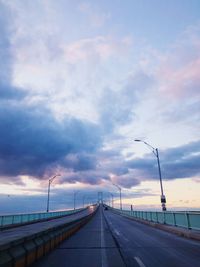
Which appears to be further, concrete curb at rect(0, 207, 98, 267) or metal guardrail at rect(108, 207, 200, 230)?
metal guardrail at rect(108, 207, 200, 230)

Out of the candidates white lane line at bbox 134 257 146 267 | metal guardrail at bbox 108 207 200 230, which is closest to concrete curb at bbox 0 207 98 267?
white lane line at bbox 134 257 146 267

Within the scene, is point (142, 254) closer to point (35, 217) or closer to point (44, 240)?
point (44, 240)

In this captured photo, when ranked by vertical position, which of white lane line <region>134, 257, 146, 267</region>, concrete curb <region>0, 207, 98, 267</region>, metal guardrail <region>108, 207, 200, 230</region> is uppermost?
metal guardrail <region>108, 207, 200, 230</region>

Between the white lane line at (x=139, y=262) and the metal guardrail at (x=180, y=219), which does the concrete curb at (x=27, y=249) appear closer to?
the white lane line at (x=139, y=262)

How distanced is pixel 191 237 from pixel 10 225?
20989 mm

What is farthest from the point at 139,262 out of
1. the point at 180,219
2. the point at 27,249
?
the point at 180,219

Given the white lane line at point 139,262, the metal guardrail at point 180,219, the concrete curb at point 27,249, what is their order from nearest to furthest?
the concrete curb at point 27,249, the white lane line at point 139,262, the metal guardrail at point 180,219

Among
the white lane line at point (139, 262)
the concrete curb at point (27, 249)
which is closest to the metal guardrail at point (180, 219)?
the white lane line at point (139, 262)

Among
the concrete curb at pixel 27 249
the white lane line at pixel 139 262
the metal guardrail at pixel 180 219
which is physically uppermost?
the metal guardrail at pixel 180 219

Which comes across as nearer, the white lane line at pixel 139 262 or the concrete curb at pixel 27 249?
the concrete curb at pixel 27 249

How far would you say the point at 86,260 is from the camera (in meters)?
10.1

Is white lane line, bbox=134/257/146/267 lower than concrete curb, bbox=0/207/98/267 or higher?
lower

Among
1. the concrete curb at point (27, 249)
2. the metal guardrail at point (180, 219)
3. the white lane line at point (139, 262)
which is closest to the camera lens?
the concrete curb at point (27, 249)

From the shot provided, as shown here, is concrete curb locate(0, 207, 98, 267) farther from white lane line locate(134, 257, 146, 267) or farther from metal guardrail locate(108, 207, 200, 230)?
metal guardrail locate(108, 207, 200, 230)
